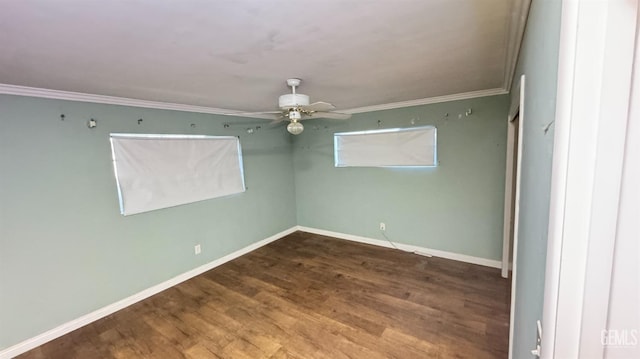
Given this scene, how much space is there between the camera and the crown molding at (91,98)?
2.24 metres

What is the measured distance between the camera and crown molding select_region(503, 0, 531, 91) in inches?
50.2

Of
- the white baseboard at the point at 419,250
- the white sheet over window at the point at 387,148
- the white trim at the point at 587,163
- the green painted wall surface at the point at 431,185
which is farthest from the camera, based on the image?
the white sheet over window at the point at 387,148

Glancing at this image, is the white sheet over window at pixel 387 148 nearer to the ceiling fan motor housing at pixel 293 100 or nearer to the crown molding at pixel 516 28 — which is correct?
the crown molding at pixel 516 28

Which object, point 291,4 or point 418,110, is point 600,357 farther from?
point 418,110

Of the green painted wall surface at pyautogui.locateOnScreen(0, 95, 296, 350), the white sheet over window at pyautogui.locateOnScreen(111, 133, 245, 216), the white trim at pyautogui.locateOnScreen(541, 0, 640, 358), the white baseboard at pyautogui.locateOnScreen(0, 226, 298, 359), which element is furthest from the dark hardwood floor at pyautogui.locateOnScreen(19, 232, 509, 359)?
the white trim at pyautogui.locateOnScreen(541, 0, 640, 358)

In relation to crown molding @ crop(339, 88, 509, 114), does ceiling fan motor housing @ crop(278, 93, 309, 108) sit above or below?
below

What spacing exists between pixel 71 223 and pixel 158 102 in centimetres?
151

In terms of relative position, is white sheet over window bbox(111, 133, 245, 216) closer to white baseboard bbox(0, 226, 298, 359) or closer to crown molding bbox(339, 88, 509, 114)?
white baseboard bbox(0, 226, 298, 359)

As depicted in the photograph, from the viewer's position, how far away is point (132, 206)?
9.78ft

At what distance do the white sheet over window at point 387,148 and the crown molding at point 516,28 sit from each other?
166 centimetres

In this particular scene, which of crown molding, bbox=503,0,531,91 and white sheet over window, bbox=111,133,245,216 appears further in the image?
white sheet over window, bbox=111,133,245,216

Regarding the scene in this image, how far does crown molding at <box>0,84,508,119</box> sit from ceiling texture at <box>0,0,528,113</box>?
2 cm

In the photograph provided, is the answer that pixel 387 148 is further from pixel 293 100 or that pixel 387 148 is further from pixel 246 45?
pixel 246 45

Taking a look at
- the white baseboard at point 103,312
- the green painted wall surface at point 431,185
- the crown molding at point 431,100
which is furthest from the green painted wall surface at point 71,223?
the crown molding at point 431,100
